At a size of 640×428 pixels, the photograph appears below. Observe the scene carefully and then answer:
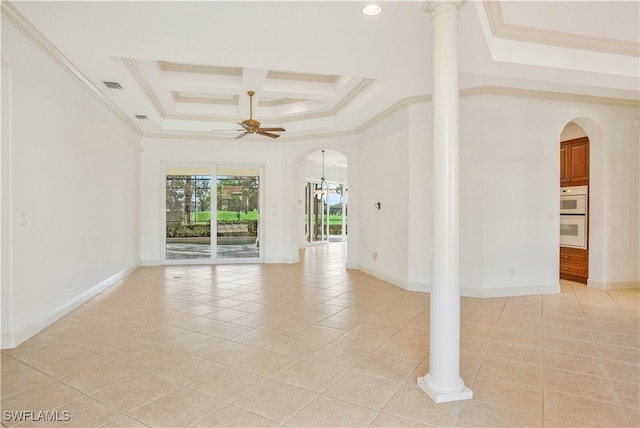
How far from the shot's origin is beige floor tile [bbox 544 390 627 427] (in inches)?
86.7

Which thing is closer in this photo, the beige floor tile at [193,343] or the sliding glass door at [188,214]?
the beige floor tile at [193,343]

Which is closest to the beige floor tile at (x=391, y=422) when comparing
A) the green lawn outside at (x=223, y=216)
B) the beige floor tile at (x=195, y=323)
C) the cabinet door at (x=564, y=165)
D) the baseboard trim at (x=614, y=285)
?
the beige floor tile at (x=195, y=323)

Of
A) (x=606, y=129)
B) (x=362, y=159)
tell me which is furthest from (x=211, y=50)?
(x=606, y=129)

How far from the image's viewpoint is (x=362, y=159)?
743 centimetres

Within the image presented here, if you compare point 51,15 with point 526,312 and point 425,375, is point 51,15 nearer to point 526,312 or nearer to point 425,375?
point 425,375

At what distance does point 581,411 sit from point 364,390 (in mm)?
1393

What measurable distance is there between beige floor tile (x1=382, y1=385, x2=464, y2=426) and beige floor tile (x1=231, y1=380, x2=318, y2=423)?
558mm

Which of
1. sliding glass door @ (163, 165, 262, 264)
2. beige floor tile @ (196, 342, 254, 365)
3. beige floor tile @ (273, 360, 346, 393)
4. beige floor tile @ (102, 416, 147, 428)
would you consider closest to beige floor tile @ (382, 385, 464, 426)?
beige floor tile @ (273, 360, 346, 393)

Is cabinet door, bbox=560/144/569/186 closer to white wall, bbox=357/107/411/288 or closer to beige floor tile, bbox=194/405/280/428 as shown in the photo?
white wall, bbox=357/107/411/288

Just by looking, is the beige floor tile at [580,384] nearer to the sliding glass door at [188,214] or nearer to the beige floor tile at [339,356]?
the beige floor tile at [339,356]

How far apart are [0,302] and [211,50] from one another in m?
3.05

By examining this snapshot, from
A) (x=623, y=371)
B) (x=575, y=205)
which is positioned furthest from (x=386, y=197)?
(x=623, y=371)

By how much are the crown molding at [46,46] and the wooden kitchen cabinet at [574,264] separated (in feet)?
26.4

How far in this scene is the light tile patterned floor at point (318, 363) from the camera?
229cm
